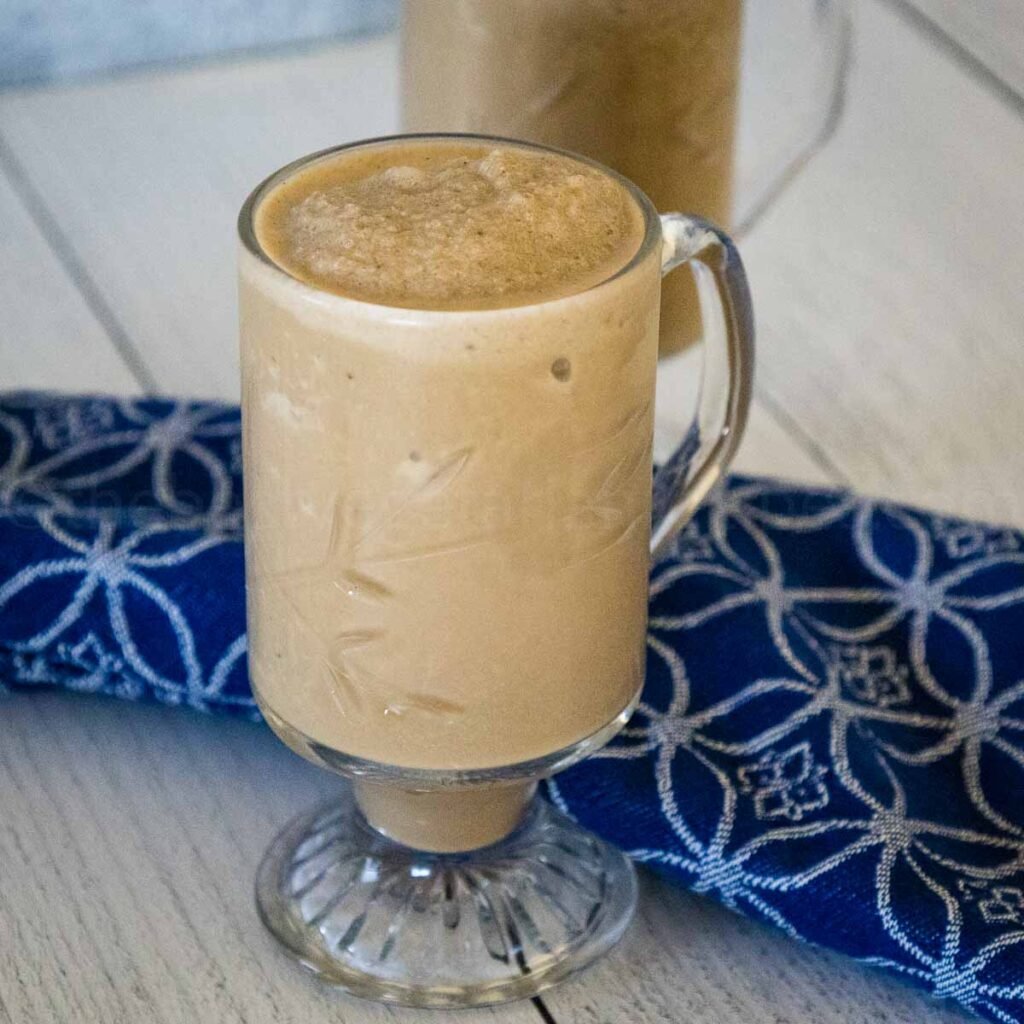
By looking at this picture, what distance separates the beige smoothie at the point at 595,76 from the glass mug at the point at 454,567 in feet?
0.56

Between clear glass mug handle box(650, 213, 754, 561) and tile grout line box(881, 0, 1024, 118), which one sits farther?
tile grout line box(881, 0, 1024, 118)

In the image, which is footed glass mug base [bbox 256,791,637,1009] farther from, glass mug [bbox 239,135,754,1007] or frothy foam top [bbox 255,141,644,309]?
frothy foam top [bbox 255,141,644,309]

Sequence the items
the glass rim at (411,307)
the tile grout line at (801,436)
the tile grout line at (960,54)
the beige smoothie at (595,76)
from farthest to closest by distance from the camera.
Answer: the tile grout line at (960,54) → the tile grout line at (801,436) → the beige smoothie at (595,76) → the glass rim at (411,307)

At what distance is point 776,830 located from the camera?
2.00 ft

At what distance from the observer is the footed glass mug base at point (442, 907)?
60 cm

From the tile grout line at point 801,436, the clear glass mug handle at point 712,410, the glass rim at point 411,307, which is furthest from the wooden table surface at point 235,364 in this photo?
the glass rim at point 411,307

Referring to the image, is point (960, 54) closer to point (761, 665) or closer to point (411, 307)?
point (761, 665)

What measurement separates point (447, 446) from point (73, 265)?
24.3 inches

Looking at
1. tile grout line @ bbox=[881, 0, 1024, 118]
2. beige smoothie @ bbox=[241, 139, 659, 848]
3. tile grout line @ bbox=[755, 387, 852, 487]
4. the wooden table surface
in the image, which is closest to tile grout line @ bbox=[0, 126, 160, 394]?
the wooden table surface

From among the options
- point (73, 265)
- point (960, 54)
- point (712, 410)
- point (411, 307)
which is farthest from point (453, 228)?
point (960, 54)

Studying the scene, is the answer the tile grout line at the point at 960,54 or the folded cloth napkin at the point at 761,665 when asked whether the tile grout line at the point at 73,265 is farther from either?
the tile grout line at the point at 960,54

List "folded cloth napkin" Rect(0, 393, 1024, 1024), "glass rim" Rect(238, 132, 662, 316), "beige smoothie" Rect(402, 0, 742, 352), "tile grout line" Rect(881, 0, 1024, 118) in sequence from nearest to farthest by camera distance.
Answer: "glass rim" Rect(238, 132, 662, 316)
"folded cloth napkin" Rect(0, 393, 1024, 1024)
"beige smoothie" Rect(402, 0, 742, 352)
"tile grout line" Rect(881, 0, 1024, 118)

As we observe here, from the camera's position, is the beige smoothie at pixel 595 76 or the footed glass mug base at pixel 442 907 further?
the beige smoothie at pixel 595 76

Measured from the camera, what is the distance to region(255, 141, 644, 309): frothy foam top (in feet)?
1.60
